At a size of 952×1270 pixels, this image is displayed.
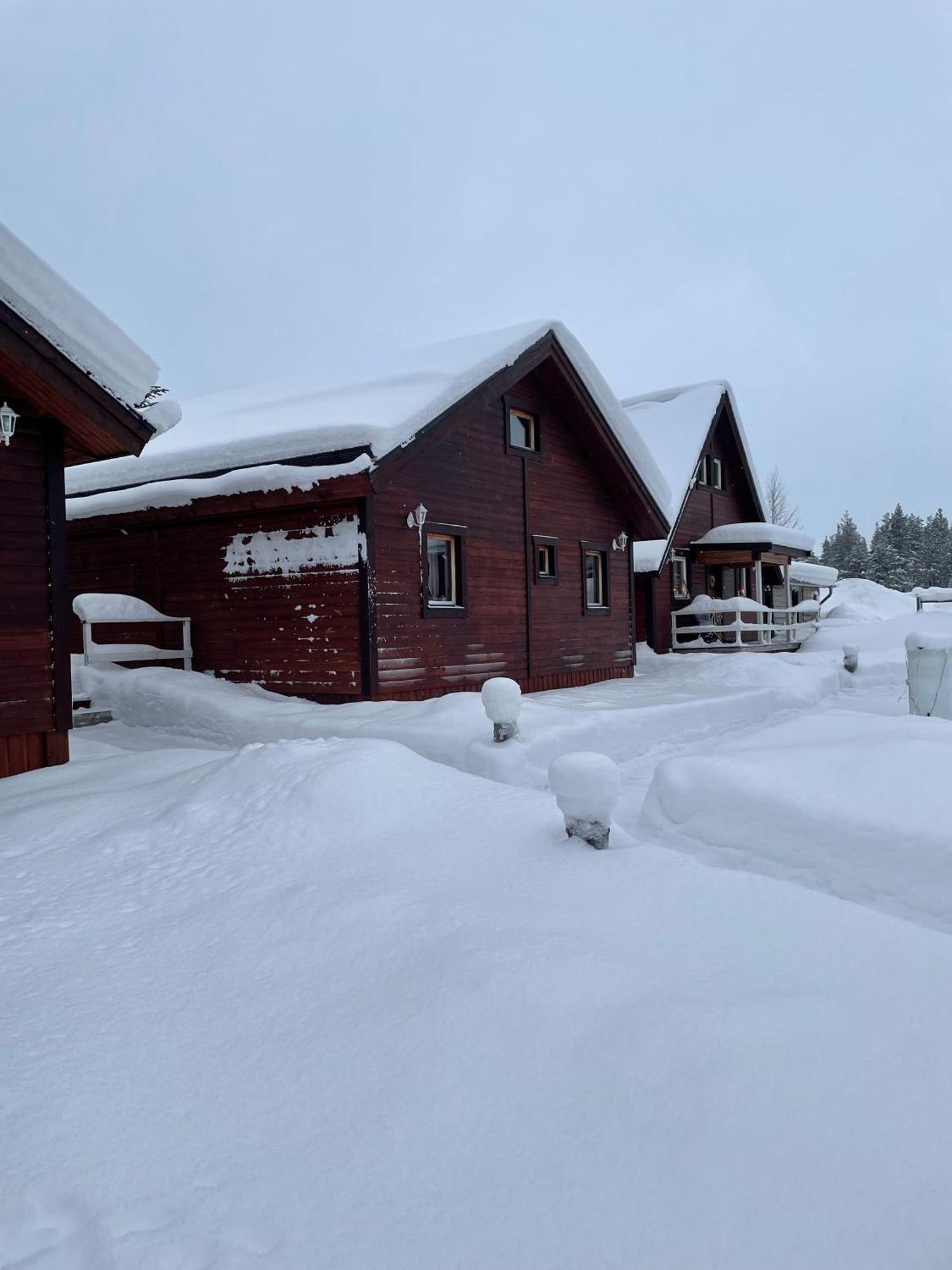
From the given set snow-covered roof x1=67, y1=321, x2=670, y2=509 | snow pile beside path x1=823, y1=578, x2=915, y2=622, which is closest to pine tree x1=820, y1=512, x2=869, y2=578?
snow pile beside path x1=823, y1=578, x2=915, y2=622

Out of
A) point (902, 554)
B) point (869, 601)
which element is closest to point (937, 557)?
point (902, 554)

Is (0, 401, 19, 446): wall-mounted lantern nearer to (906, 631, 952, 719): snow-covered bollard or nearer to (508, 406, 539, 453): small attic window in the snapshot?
(508, 406, 539, 453): small attic window

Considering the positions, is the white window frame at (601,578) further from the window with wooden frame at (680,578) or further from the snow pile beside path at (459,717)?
the window with wooden frame at (680,578)

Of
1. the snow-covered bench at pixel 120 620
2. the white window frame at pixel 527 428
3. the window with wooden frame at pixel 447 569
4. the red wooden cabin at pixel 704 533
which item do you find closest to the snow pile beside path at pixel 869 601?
the red wooden cabin at pixel 704 533

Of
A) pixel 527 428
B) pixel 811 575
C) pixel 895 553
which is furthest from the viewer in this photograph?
pixel 895 553

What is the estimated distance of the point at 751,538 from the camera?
826 inches

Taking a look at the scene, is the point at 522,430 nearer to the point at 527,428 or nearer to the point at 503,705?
the point at 527,428

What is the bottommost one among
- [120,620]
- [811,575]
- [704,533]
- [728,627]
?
[728,627]

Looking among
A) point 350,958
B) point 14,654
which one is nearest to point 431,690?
point 14,654

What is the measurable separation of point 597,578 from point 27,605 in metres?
10.4

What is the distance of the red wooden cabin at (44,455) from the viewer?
6.59m

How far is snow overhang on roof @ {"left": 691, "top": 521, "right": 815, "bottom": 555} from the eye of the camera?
20922 millimetres

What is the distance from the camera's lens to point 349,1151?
2.31 m

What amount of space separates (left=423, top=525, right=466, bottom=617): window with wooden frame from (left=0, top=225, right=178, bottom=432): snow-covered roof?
15.5 ft
